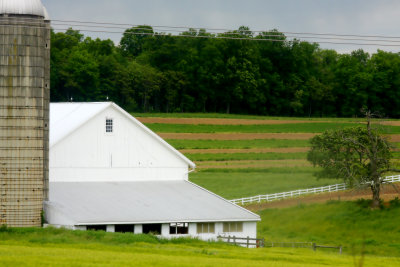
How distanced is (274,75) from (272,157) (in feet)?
129

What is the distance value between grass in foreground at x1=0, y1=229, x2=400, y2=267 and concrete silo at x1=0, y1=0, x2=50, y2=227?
168cm

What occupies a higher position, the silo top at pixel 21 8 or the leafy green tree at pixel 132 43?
the leafy green tree at pixel 132 43

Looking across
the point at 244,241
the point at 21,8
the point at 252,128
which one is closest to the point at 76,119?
the point at 21,8

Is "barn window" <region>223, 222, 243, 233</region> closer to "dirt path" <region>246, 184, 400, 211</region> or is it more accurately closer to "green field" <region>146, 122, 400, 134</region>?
"dirt path" <region>246, 184, 400, 211</region>

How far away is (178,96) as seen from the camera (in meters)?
109

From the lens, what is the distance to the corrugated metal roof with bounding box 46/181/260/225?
38.4m

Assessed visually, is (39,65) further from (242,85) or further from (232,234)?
(242,85)

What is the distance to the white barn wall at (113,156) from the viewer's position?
147 ft

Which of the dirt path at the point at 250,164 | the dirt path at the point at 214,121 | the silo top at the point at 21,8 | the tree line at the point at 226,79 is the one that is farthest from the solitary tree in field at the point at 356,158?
the tree line at the point at 226,79

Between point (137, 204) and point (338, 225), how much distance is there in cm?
1502

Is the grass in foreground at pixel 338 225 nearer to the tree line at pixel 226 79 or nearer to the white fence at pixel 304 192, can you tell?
the white fence at pixel 304 192

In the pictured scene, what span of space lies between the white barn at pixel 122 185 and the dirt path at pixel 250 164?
2167cm

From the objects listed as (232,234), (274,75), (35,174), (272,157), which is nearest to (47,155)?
(35,174)

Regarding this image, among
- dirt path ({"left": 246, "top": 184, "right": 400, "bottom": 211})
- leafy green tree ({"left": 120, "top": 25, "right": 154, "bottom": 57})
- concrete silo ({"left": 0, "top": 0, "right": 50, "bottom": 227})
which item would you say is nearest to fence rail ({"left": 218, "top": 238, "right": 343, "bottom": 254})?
concrete silo ({"left": 0, "top": 0, "right": 50, "bottom": 227})
